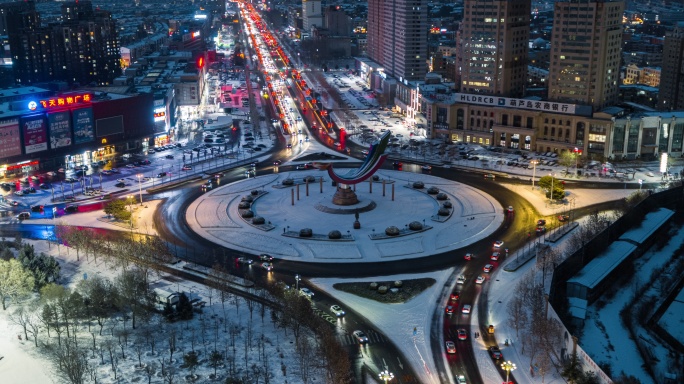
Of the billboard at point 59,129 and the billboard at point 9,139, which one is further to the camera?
the billboard at point 59,129

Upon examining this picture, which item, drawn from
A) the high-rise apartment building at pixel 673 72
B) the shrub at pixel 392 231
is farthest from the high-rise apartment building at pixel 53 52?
the high-rise apartment building at pixel 673 72

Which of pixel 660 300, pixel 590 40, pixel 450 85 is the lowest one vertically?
pixel 660 300

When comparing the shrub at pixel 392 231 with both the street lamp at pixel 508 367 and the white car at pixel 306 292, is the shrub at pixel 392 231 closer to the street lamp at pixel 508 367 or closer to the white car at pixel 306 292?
the white car at pixel 306 292

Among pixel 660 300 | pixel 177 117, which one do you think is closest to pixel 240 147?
pixel 177 117

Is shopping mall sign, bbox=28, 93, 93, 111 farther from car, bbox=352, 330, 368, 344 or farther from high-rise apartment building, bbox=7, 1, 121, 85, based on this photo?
car, bbox=352, 330, 368, 344

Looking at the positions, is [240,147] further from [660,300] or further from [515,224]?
[660,300]

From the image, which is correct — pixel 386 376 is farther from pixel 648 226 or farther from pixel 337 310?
pixel 648 226
